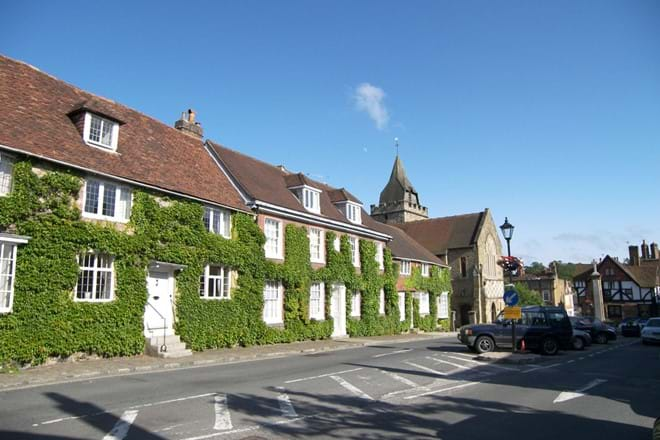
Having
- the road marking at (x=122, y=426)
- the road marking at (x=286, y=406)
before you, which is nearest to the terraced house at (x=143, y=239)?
the road marking at (x=122, y=426)

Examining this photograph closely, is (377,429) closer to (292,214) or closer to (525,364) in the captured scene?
Result: (525,364)

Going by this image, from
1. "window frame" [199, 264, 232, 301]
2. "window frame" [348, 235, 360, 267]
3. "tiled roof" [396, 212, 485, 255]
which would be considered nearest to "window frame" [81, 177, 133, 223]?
"window frame" [199, 264, 232, 301]

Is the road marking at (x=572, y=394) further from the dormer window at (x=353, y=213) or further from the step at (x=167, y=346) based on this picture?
the dormer window at (x=353, y=213)

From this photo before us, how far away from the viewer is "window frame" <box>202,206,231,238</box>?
21.7 meters

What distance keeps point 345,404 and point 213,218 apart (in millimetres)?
13974

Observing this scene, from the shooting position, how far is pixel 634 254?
72.5 meters

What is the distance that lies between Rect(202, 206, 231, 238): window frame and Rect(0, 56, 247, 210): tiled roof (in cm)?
45

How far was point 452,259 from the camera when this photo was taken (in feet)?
173

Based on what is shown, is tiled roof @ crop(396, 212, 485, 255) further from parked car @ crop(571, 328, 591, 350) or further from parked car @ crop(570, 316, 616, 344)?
parked car @ crop(571, 328, 591, 350)

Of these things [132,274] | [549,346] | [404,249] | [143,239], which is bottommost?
[549,346]

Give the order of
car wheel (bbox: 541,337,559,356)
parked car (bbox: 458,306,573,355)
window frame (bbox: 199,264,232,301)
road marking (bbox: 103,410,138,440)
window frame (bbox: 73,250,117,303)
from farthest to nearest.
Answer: window frame (bbox: 199,264,232,301) → car wheel (bbox: 541,337,559,356) → parked car (bbox: 458,306,573,355) → window frame (bbox: 73,250,117,303) → road marking (bbox: 103,410,138,440)

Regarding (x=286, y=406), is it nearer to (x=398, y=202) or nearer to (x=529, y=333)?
(x=529, y=333)

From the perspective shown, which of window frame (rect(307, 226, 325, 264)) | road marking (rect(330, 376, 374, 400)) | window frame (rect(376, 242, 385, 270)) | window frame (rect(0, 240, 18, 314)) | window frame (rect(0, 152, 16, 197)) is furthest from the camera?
window frame (rect(376, 242, 385, 270))

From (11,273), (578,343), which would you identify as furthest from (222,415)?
(578,343)
